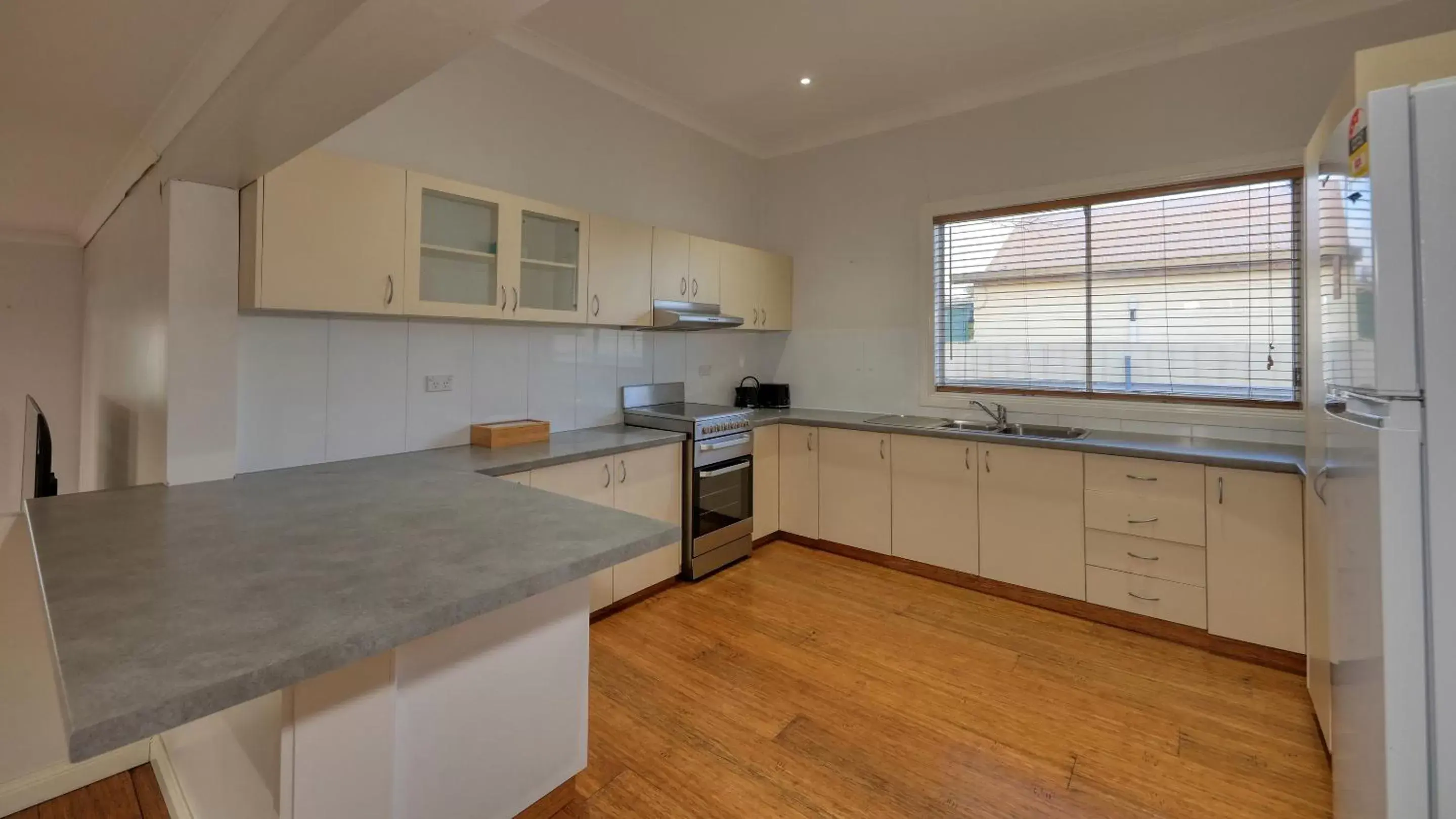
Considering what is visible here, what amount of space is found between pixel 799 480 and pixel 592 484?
1.59 m

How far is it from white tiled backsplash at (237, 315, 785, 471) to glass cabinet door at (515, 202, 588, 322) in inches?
12.9

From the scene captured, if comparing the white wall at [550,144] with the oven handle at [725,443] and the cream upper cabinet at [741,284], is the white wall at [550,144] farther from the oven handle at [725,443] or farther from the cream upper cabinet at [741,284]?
the oven handle at [725,443]

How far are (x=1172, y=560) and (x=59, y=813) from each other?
4.13 metres

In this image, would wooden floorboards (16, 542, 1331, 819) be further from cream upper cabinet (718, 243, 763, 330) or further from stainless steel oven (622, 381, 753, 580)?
cream upper cabinet (718, 243, 763, 330)

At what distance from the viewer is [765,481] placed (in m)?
3.82

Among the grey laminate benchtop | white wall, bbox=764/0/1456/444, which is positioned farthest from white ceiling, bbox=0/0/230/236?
A: white wall, bbox=764/0/1456/444

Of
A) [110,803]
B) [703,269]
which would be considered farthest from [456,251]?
[110,803]

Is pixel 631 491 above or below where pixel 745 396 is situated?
below

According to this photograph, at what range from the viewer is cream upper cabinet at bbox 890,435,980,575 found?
322 cm

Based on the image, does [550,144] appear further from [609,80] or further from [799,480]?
[799,480]

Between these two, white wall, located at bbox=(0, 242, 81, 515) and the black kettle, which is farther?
the black kettle

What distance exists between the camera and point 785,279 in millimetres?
4410

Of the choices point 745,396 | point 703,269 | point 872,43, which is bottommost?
point 745,396

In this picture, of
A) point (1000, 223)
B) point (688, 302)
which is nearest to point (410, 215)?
point (688, 302)
